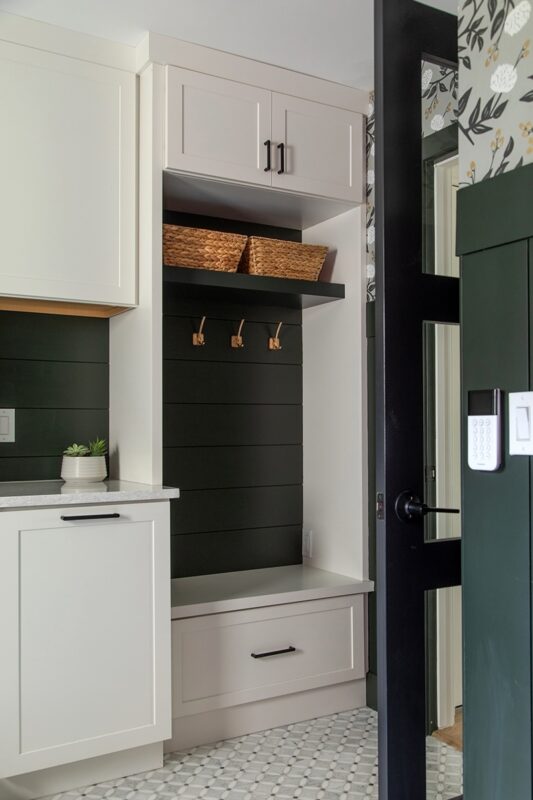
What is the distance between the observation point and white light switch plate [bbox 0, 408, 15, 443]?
8.87 feet

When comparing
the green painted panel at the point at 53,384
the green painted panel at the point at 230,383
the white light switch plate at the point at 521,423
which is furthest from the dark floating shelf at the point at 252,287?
the white light switch plate at the point at 521,423

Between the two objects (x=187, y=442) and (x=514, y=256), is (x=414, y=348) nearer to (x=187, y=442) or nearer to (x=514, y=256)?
(x=514, y=256)

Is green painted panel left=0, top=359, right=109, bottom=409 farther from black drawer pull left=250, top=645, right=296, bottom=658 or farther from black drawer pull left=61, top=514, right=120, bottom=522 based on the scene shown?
black drawer pull left=250, top=645, right=296, bottom=658

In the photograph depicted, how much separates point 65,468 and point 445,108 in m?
1.76

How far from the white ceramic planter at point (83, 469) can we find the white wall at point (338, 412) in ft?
3.24

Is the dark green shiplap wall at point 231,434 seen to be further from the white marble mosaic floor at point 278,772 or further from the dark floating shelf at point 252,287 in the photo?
the white marble mosaic floor at point 278,772

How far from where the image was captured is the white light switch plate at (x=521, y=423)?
4.81 feet

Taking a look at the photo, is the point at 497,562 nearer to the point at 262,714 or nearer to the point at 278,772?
the point at 278,772

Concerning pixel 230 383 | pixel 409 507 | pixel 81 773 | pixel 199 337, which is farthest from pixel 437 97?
pixel 81 773

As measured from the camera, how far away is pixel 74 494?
2.26 meters

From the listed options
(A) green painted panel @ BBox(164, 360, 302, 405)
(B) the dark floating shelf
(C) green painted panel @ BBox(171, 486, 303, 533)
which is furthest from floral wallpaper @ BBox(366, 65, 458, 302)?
(C) green painted panel @ BBox(171, 486, 303, 533)

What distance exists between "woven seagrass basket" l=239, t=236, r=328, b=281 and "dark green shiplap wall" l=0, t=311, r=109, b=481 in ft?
2.10

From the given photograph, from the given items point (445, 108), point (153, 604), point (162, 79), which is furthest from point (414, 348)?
point (162, 79)

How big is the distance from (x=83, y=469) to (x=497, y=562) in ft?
5.23
